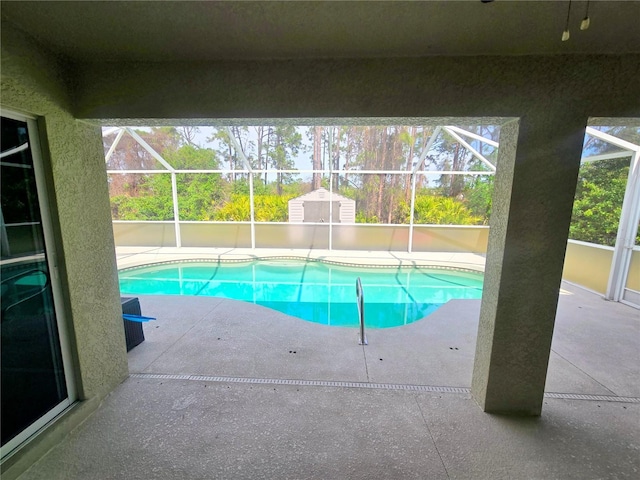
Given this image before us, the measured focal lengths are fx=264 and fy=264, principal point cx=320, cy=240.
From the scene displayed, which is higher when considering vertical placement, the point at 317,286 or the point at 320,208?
the point at 320,208

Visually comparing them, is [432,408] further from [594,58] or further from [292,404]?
[594,58]

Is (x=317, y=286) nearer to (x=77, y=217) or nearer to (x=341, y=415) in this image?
(x=341, y=415)

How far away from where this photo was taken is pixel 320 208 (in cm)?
994

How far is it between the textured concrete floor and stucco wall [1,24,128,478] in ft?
0.80

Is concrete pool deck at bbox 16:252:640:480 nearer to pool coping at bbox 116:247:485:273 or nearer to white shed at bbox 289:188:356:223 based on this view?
pool coping at bbox 116:247:485:273

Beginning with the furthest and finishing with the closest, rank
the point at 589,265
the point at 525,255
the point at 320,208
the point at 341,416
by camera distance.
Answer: the point at 320,208 < the point at 589,265 < the point at 341,416 < the point at 525,255

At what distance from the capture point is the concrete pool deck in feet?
4.91

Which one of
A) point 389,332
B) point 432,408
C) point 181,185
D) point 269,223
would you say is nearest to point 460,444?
point 432,408

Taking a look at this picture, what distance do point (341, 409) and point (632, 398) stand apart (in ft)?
7.50

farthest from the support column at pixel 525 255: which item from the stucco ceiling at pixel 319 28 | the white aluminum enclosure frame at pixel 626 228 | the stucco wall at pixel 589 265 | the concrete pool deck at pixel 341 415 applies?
the stucco wall at pixel 589 265

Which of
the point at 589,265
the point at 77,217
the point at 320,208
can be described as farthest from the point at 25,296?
the point at 320,208

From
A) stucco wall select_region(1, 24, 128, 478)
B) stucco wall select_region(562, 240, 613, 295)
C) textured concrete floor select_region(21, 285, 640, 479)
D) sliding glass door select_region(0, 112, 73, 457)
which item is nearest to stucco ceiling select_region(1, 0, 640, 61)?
stucco wall select_region(1, 24, 128, 478)

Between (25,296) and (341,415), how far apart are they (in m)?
2.09

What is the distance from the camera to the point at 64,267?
5.47ft
